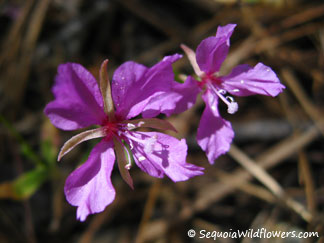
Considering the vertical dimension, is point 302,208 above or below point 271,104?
below

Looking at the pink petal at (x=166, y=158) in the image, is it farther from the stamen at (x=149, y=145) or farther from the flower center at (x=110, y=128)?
the flower center at (x=110, y=128)

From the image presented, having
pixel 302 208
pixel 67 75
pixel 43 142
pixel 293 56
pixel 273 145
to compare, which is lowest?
pixel 302 208

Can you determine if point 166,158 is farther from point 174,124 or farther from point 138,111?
point 174,124

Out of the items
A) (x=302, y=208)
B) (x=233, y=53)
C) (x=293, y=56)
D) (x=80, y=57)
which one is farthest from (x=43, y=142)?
(x=293, y=56)

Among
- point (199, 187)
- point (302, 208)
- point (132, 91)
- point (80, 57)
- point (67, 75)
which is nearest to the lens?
point (67, 75)

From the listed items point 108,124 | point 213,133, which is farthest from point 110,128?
point 213,133

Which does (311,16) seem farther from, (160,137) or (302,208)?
(160,137)

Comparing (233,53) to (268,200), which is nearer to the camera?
(268,200)

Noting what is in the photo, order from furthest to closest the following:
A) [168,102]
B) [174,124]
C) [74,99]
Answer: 1. [174,124]
2. [168,102]
3. [74,99]
